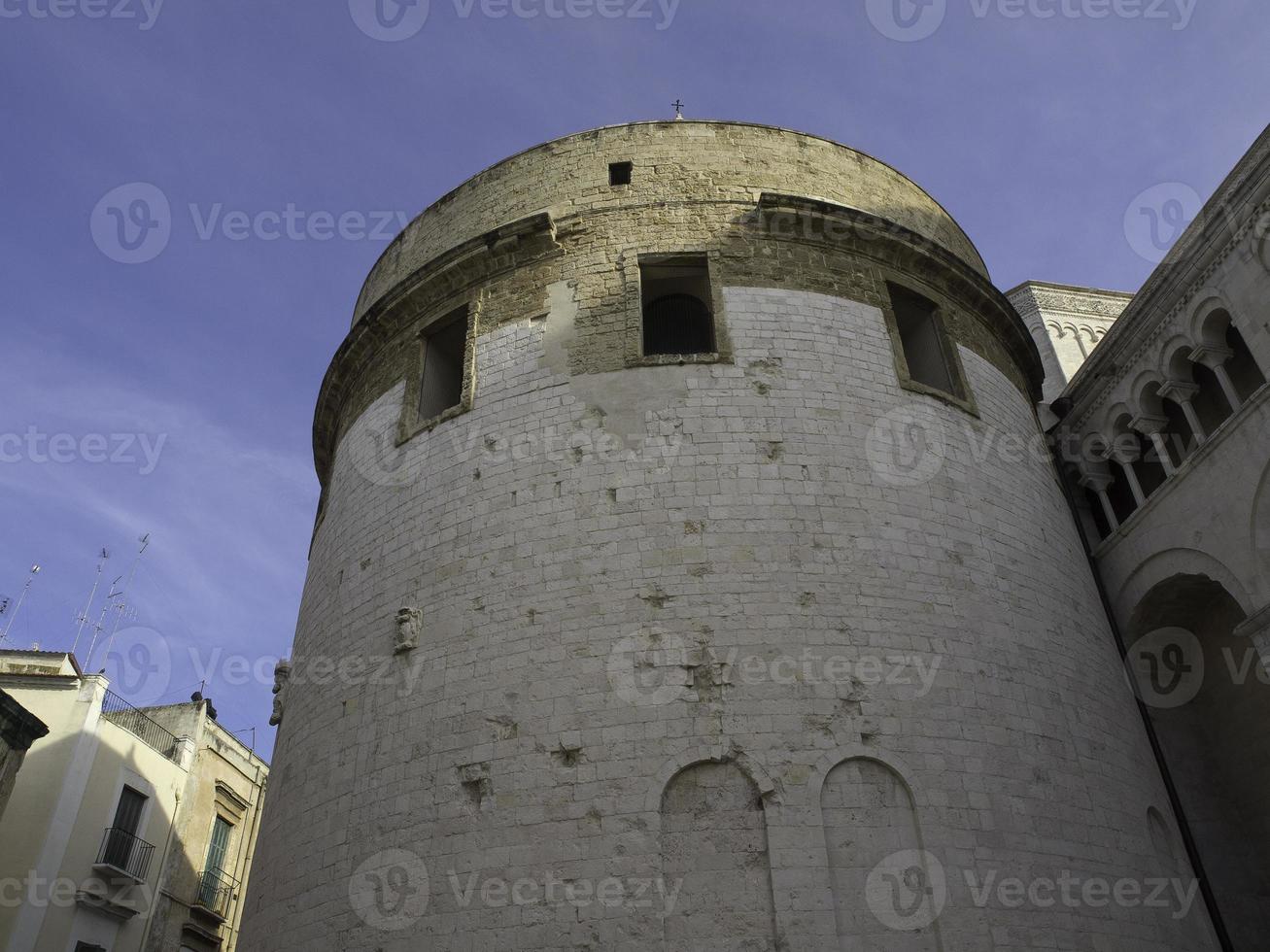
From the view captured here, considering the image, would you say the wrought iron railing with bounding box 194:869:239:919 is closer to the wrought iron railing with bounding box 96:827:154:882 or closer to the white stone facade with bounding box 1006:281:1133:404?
the wrought iron railing with bounding box 96:827:154:882

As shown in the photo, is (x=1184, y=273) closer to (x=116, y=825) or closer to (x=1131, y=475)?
(x=1131, y=475)

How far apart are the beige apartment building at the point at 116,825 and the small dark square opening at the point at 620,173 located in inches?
500

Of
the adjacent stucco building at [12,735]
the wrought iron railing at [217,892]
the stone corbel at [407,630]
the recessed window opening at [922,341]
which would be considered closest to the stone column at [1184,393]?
the recessed window opening at [922,341]

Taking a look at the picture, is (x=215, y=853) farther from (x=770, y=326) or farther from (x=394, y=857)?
(x=770, y=326)

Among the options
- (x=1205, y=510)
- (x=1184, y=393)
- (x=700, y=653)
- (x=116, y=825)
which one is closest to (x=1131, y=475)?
(x=1184, y=393)

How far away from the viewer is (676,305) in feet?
38.4

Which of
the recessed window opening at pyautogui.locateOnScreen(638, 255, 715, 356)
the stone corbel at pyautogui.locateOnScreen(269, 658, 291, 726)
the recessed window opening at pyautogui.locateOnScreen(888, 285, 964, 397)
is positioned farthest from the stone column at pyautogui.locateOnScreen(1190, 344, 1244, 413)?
the stone corbel at pyautogui.locateOnScreen(269, 658, 291, 726)

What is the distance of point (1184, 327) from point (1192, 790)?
5300 mm

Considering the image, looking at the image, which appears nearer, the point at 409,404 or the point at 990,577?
the point at 990,577

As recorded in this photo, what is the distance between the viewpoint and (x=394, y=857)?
8.16 metres

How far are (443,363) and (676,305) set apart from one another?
10.2 ft

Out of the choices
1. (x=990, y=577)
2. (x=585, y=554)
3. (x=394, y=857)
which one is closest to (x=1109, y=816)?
(x=990, y=577)

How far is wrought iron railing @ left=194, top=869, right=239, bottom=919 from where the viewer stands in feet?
62.4

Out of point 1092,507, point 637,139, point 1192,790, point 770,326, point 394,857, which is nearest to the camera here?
point 394,857
